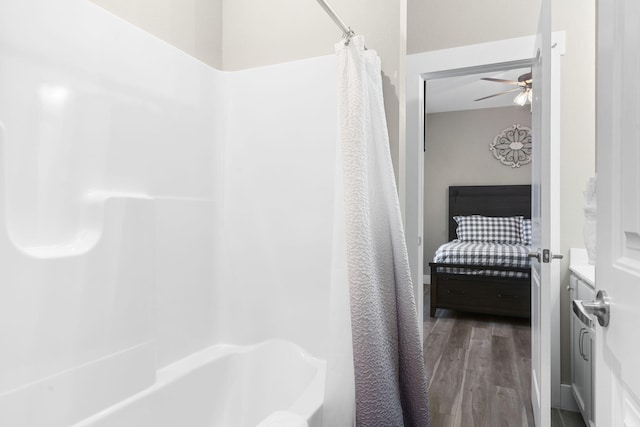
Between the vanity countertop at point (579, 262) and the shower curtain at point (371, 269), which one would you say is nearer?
the shower curtain at point (371, 269)

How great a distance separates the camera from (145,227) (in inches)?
54.9

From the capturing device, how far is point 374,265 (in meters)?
1.36

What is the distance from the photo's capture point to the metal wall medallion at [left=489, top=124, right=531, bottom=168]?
563cm

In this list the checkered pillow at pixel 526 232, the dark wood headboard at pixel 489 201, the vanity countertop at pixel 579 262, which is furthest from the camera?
the dark wood headboard at pixel 489 201

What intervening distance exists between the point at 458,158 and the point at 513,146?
0.78 m

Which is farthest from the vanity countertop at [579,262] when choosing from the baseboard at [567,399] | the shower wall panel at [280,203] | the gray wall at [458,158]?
the gray wall at [458,158]

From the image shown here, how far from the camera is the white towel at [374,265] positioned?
4.20ft

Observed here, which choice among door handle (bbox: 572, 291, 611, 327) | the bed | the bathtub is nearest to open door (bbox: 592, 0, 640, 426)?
door handle (bbox: 572, 291, 611, 327)

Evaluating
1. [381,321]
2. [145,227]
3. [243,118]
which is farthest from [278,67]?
[381,321]

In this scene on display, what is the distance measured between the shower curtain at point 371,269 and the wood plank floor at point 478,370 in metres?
0.93

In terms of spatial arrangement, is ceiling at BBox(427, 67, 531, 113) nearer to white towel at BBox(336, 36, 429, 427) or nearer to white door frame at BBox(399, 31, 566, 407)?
white door frame at BBox(399, 31, 566, 407)

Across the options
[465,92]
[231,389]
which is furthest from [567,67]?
[465,92]

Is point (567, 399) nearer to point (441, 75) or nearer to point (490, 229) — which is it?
point (441, 75)

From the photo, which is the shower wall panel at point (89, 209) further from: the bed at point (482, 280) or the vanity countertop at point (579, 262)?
the bed at point (482, 280)
